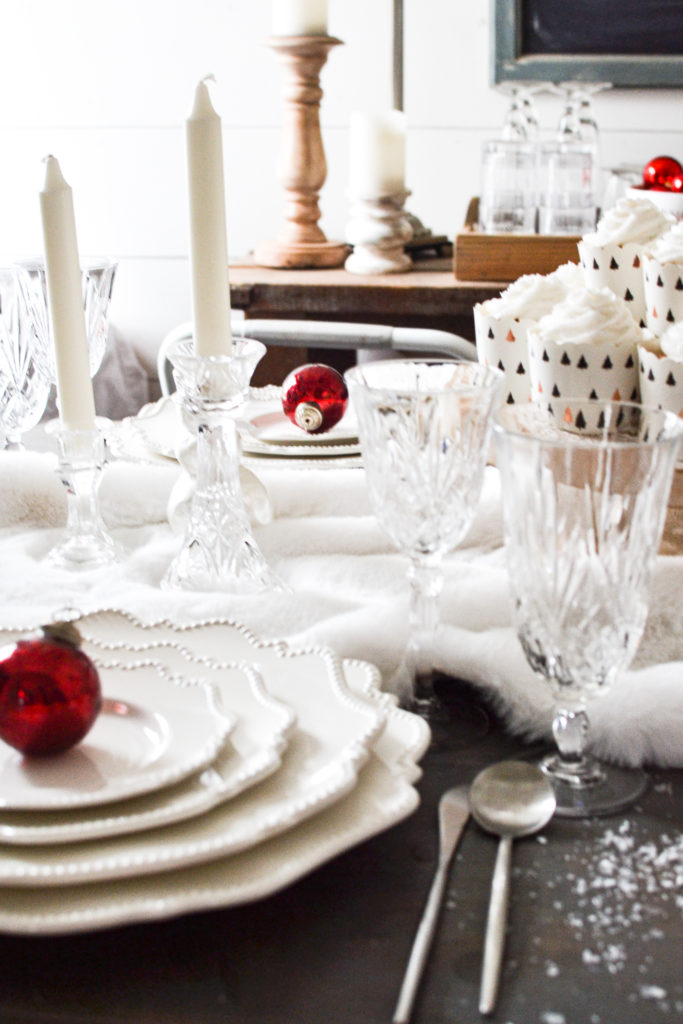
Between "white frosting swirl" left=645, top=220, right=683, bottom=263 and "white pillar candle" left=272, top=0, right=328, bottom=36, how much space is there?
1413 millimetres

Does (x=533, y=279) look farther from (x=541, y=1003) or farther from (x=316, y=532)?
(x=541, y=1003)

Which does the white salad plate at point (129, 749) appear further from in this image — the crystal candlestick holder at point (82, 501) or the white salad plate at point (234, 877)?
the crystal candlestick holder at point (82, 501)

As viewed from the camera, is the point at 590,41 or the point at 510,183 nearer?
the point at 510,183

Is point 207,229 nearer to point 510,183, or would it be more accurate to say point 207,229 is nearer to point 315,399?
point 315,399

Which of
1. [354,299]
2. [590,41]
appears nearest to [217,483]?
[354,299]

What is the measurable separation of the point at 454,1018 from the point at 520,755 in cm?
18

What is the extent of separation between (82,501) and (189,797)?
0.39 metres

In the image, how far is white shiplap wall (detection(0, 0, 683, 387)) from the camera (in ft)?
8.69

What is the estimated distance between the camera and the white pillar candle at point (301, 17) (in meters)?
2.10

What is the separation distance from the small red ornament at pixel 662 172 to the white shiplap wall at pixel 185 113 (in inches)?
26.6

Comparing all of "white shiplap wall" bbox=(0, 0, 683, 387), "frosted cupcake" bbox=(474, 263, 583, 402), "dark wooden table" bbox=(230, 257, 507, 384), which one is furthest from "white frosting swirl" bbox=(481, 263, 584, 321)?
"white shiplap wall" bbox=(0, 0, 683, 387)

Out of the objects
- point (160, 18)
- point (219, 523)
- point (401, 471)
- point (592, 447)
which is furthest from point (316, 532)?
point (160, 18)

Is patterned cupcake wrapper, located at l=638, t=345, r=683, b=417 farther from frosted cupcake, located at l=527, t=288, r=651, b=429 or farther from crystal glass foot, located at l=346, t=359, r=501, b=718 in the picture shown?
crystal glass foot, located at l=346, t=359, r=501, b=718

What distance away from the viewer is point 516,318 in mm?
889
